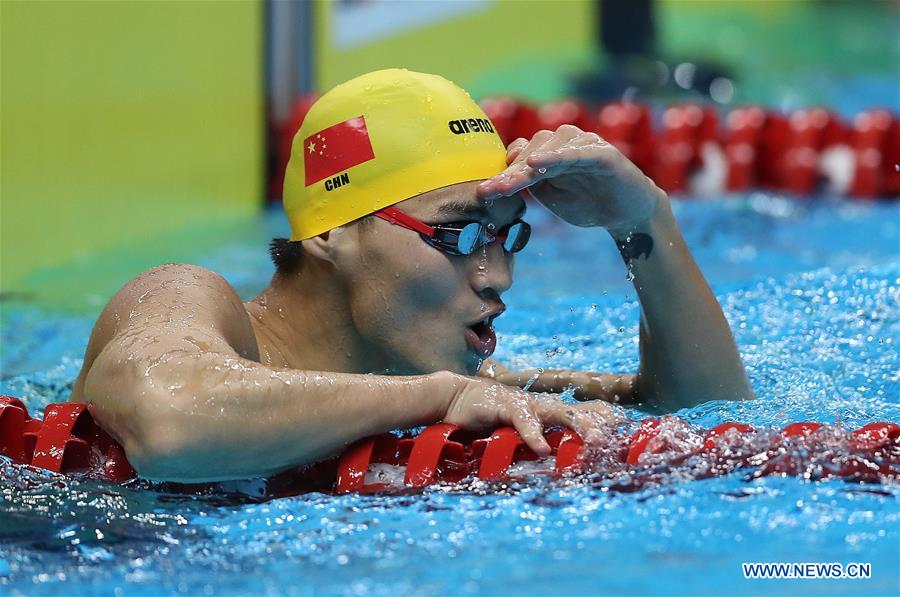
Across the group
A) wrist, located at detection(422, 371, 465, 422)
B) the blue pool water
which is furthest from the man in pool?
the blue pool water

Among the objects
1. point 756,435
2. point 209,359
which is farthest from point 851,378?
point 209,359

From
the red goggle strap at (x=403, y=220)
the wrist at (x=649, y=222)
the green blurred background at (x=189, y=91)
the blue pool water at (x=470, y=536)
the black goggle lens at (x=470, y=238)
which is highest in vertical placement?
the green blurred background at (x=189, y=91)

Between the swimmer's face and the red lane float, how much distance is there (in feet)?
1.01

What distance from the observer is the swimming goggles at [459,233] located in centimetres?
257

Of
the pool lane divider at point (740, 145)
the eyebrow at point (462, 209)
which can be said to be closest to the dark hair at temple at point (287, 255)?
the eyebrow at point (462, 209)

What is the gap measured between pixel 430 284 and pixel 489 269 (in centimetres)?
13

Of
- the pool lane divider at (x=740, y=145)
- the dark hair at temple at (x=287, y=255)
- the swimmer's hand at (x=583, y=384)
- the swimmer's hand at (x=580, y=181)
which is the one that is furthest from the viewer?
the pool lane divider at (x=740, y=145)

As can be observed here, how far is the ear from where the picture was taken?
2691 millimetres

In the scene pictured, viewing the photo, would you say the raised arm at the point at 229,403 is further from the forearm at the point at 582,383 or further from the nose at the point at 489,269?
the forearm at the point at 582,383

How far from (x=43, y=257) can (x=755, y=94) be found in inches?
288

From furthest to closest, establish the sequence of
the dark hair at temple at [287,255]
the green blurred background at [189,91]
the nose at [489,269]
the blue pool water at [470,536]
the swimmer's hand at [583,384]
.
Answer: the green blurred background at [189,91] < the swimmer's hand at [583,384] < the dark hair at temple at [287,255] < the nose at [489,269] < the blue pool water at [470,536]

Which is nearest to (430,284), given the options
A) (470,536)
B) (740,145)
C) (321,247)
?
(321,247)

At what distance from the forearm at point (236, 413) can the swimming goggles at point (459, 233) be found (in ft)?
1.25

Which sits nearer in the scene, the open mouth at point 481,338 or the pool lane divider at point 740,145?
the open mouth at point 481,338
